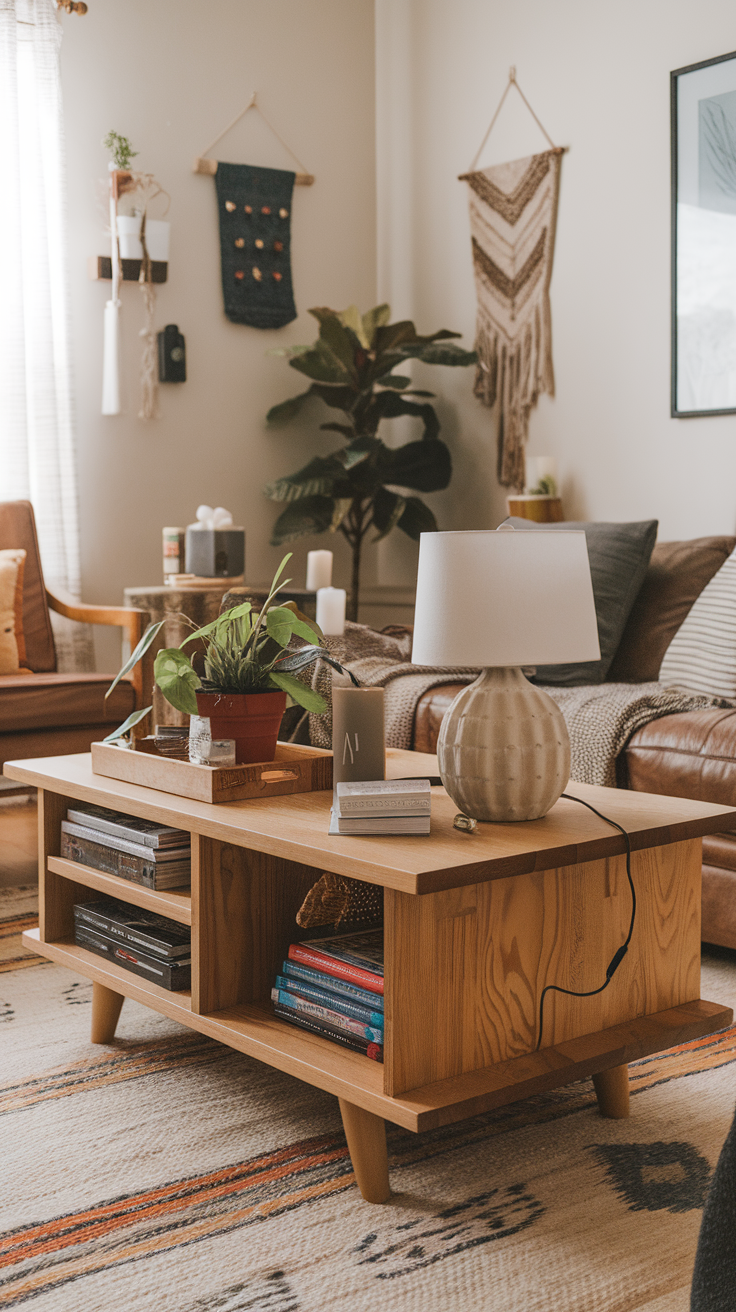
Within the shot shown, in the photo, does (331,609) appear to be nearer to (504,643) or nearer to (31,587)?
(31,587)

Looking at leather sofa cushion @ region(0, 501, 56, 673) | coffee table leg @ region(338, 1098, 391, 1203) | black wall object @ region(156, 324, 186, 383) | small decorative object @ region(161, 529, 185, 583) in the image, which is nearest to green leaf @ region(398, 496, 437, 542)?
small decorative object @ region(161, 529, 185, 583)

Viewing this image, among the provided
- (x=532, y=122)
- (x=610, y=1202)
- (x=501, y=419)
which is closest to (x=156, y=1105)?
(x=610, y=1202)

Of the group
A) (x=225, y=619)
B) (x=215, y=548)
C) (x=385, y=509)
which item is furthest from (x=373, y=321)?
(x=225, y=619)

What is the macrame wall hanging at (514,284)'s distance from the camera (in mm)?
3825

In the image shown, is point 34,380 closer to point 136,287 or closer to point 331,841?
point 136,287

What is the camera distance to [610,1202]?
4.50 feet

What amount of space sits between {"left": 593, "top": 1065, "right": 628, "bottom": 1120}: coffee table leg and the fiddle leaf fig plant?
0.62 m

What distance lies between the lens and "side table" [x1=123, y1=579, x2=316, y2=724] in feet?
11.1

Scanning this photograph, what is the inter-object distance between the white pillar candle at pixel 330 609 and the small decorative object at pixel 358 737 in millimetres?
1569

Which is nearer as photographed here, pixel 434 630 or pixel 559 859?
pixel 559 859

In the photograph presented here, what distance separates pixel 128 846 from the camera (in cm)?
174

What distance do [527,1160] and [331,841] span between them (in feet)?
1.58

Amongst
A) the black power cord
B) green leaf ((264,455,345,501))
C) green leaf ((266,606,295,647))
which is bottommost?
the black power cord

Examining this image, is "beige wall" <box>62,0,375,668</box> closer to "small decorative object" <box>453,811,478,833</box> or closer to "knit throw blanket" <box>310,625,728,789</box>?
"knit throw blanket" <box>310,625,728,789</box>
